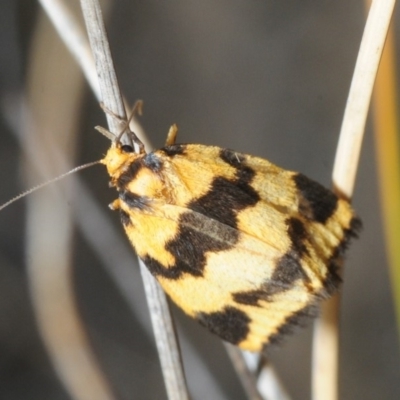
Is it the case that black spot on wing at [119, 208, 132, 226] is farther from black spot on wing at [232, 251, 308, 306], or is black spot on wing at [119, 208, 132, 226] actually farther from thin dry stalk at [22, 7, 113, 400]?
thin dry stalk at [22, 7, 113, 400]

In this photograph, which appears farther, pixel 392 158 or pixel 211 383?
pixel 211 383

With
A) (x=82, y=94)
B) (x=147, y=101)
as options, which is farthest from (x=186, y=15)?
(x=82, y=94)

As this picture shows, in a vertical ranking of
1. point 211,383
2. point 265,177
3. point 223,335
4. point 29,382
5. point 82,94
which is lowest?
point 211,383

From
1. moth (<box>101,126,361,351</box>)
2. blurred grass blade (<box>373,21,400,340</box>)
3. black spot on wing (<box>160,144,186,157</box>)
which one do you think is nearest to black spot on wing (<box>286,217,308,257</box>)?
moth (<box>101,126,361,351</box>)

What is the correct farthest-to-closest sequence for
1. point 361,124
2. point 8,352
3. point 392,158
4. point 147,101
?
point 147,101 → point 8,352 → point 392,158 → point 361,124

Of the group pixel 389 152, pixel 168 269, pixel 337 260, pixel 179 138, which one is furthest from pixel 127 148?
pixel 179 138

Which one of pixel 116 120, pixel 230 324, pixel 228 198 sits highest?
pixel 116 120

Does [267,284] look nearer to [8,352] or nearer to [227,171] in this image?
[227,171]

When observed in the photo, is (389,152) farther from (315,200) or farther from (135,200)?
(135,200)

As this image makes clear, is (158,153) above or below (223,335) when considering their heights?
above
